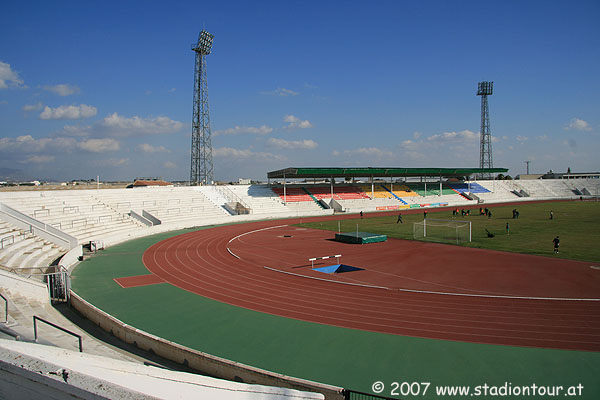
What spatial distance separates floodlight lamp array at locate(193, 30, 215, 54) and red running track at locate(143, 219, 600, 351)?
40.5 meters

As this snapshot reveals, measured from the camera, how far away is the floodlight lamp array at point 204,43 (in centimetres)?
5294

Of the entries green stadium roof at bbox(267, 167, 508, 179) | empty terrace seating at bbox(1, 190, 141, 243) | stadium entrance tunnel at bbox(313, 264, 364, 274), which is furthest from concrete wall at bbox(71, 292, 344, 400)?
green stadium roof at bbox(267, 167, 508, 179)

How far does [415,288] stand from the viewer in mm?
13812

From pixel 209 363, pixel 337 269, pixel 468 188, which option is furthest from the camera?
pixel 468 188

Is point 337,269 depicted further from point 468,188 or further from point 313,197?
point 468,188

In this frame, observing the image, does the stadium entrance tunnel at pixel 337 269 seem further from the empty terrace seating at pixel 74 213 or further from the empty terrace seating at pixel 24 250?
the empty terrace seating at pixel 74 213

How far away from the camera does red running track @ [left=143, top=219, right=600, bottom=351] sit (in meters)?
9.93

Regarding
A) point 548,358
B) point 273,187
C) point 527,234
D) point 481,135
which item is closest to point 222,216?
point 273,187

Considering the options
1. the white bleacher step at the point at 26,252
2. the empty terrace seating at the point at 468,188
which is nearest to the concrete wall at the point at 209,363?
the white bleacher step at the point at 26,252

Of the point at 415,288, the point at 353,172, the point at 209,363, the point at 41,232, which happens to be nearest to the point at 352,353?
the point at 209,363

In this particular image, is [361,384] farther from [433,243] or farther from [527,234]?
[527,234]

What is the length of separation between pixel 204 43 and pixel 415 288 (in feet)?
170

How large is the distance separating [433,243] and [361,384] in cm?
1899

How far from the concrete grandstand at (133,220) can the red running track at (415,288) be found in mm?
4794
